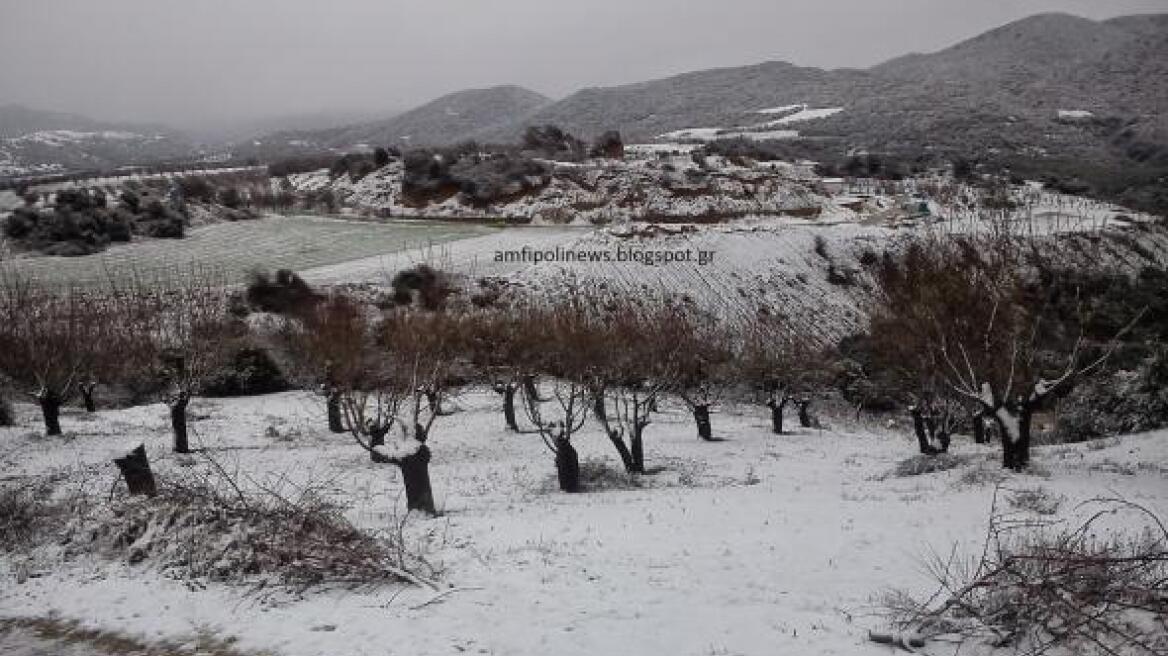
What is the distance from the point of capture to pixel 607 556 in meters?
11.6

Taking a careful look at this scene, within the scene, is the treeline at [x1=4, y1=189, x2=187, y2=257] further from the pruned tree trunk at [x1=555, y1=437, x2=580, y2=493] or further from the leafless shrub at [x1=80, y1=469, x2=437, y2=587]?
the leafless shrub at [x1=80, y1=469, x2=437, y2=587]

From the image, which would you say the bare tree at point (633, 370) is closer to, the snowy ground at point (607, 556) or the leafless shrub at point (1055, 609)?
the snowy ground at point (607, 556)

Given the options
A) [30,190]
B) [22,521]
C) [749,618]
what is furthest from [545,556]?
[30,190]

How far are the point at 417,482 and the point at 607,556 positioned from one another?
17.5 ft

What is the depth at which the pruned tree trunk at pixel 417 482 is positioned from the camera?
15.1 m

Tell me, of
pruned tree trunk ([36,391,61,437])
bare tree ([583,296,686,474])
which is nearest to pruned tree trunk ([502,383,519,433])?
bare tree ([583,296,686,474])

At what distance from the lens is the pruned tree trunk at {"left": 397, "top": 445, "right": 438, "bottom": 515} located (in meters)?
15.1

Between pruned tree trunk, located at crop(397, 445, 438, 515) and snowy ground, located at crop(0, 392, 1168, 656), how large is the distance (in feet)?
1.72

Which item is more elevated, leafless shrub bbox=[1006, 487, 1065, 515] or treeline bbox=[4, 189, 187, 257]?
treeline bbox=[4, 189, 187, 257]

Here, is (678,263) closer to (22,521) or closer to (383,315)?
(383,315)

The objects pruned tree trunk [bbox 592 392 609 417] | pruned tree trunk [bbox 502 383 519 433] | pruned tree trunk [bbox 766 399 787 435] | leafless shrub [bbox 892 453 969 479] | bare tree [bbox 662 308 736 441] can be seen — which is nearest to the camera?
leafless shrub [bbox 892 453 969 479]

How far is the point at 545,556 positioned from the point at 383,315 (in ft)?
114

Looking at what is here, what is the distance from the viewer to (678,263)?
5572 cm

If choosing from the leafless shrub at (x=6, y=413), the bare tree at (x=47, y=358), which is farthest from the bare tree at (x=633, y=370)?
the leafless shrub at (x=6, y=413)
